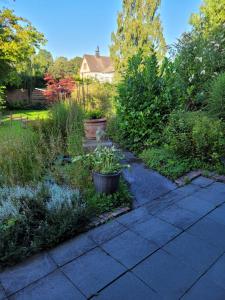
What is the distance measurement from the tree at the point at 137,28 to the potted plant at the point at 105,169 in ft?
36.8

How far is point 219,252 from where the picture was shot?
173cm

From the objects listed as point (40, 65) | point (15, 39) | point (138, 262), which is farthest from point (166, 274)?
point (40, 65)

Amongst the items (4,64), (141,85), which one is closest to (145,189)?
(141,85)

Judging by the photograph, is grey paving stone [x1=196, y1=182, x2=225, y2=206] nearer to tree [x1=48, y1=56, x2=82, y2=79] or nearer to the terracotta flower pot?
the terracotta flower pot

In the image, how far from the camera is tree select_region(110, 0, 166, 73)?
41.4 feet

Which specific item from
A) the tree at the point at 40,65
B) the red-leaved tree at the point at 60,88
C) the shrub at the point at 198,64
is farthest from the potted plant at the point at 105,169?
the tree at the point at 40,65

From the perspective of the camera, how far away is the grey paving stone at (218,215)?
7.16ft

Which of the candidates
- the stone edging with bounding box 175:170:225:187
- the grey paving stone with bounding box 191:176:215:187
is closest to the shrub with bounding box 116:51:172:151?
the stone edging with bounding box 175:170:225:187

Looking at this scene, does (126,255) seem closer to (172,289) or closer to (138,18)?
(172,289)

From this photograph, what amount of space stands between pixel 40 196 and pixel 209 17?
25.1 ft

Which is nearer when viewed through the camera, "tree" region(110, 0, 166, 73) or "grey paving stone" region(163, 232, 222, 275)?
"grey paving stone" region(163, 232, 222, 275)

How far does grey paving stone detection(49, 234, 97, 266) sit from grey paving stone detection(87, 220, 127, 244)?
58 millimetres

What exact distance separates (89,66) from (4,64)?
17.5 m

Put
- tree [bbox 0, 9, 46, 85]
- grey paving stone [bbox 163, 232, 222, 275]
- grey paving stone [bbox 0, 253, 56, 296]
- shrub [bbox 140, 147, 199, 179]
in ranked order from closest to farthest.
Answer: grey paving stone [bbox 0, 253, 56, 296]
grey paving stone [bbox 163, 232, 222, 275]
shrub [bbox 140, 147, 199, 179]
tree [bbox 0, 9, 46, 85]
